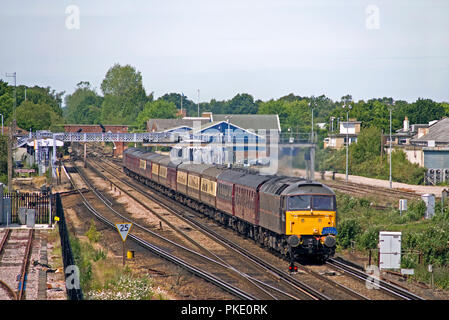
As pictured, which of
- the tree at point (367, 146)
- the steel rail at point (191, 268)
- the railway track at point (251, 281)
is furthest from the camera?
the tree at point (367, 146)

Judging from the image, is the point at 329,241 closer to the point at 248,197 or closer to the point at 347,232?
the point at 248,197

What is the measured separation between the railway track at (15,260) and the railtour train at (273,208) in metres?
9.39

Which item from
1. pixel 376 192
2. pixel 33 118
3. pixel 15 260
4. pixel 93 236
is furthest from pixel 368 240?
pixel 33 118

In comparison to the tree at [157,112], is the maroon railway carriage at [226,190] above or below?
below

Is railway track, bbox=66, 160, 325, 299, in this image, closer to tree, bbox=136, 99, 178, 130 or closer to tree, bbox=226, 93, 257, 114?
tree, bbox=136, 99, 178, 130

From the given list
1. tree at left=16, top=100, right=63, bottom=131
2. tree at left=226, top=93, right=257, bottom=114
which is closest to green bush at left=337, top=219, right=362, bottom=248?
tree at left=16, top=100, right=63, bottom=131

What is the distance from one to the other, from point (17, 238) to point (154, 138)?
182ft

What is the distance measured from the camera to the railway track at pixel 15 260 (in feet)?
64.0

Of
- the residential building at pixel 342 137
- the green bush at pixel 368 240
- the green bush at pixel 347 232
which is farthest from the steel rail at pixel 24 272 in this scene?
the residential building at pixel 342 137

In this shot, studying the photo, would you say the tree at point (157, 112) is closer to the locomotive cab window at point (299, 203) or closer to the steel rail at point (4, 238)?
the steel rail at point (4, 238)

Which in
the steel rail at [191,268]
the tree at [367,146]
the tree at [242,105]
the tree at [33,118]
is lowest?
the steel rail at [191,268]

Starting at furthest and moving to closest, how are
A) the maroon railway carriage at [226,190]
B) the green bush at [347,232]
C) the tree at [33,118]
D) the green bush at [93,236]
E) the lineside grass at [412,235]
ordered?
the tree at [33,118]
the maroon railway carriage at [226,190]
the green bush at [93,236]
the green bush at [347,232]
the lineside grass at [412,235]

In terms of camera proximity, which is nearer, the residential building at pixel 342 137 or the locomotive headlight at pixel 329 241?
the locomotive headlight at pixel 329 241
